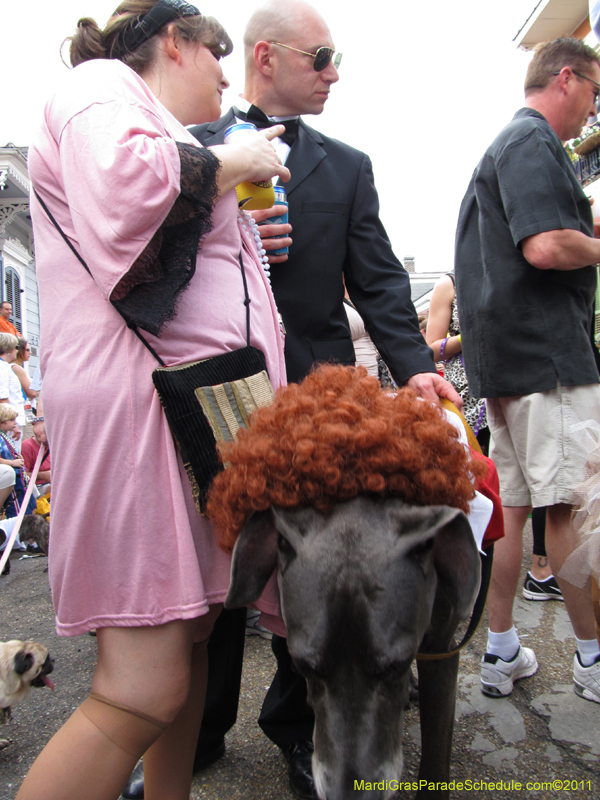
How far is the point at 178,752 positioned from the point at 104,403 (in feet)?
3.21

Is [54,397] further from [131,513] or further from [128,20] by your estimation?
[128,20]

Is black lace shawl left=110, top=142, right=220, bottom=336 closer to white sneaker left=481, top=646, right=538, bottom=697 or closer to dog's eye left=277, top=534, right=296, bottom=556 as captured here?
dog's eye left=277, top=534, right=296, bottom=556

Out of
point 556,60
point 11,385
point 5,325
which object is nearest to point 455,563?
point 556,60

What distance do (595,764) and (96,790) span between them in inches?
72.5

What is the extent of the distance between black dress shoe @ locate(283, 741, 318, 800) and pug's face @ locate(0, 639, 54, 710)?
1230mm

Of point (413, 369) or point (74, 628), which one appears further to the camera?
point (413, 369)

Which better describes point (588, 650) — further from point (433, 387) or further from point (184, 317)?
point (184, 317)

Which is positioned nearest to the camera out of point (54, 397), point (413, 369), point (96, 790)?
point (96, 790)

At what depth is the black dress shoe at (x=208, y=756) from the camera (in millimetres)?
2150

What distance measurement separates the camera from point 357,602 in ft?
3.78

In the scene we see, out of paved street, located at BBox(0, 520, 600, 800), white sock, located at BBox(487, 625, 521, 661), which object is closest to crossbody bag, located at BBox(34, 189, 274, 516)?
paved street, located at BBox(0, 520, 600, 800)

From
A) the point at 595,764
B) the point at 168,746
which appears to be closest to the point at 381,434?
the point at 168,746

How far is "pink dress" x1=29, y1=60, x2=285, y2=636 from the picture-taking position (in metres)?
1.21

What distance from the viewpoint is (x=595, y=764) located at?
2084 millimetres
